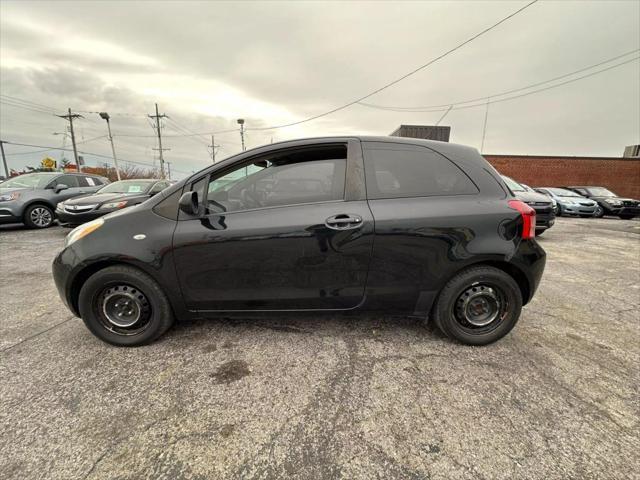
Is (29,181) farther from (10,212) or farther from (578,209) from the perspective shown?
(578,209)

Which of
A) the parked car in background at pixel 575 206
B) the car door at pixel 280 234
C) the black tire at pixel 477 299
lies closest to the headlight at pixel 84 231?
the car door at pixel 280 234

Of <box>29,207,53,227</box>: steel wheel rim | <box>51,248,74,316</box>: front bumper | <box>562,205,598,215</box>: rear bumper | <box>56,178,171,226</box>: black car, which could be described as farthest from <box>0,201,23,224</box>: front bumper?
<box>562,205,598,215</box>: rear bumper

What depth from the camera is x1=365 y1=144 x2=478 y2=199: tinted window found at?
2232mm

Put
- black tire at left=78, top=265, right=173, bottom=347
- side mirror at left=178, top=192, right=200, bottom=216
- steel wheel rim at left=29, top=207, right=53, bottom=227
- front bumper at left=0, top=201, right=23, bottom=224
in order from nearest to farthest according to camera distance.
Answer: side mirror at left=178, top=192, right=200, bottom=216 < black tire at left=78, top=265, right=173, bottom=347 < front bumper at left=0, top=201, right=23, bottom=224 < steel wheel rim at left=29, top=207, right=53, bottom=227

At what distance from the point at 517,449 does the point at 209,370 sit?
191 centimetres

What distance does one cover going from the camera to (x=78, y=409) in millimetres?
1741

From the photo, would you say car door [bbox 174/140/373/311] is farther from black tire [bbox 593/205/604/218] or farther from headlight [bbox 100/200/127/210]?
black tire [bbox 593/205/604/218]

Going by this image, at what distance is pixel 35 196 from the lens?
7.51m

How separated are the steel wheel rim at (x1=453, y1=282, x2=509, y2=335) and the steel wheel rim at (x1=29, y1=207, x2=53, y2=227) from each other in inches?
396

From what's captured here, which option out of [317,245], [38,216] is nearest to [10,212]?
[38,216]

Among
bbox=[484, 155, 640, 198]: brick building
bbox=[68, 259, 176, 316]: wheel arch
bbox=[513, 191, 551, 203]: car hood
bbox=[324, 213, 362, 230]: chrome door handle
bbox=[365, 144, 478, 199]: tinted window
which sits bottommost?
bbox=[68, 259, 176, 316]: wheel arch

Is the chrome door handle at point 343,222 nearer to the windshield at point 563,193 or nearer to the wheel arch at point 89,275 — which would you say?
the wheel arch at point 89,275

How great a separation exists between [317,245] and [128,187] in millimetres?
7717

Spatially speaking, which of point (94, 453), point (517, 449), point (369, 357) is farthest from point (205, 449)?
point (517, 449)
